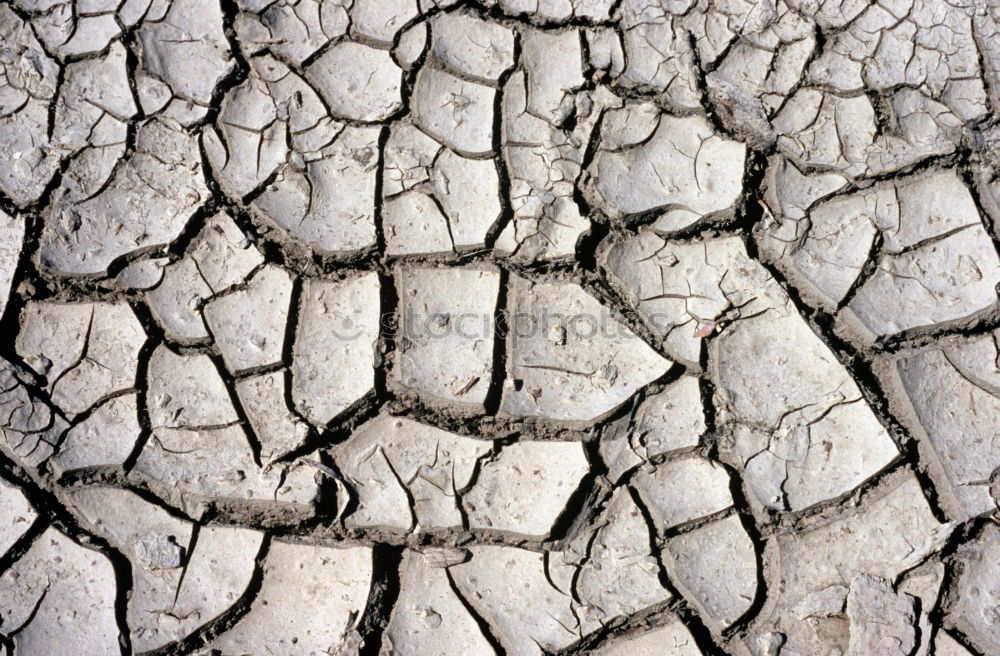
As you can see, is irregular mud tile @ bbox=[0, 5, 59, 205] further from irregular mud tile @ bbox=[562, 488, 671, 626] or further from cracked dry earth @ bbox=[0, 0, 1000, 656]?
irregular mud tile @ bbox=[562, 488, 671, 626]

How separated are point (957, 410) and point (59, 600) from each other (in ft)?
6.85

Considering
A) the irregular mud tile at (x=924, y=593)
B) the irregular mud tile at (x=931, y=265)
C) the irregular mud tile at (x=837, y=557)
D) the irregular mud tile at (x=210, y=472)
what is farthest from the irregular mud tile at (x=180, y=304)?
the irregular mud tile at (x=924, y=593)

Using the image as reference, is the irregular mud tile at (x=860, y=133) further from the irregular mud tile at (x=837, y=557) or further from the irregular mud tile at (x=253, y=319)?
the irregular mud tile at (x=253, y=319)

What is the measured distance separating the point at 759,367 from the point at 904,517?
452 millimetres

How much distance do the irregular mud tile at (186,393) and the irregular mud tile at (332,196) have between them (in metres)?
0.39

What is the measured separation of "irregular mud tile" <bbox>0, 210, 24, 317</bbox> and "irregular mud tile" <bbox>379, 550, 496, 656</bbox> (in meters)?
1.18

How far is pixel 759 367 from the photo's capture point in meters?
1.73

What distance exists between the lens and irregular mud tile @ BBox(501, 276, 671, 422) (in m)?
1.72

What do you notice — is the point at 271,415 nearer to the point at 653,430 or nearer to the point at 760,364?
the point at 653,430

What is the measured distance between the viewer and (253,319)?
1.76 m

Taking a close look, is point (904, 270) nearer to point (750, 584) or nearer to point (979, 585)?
point (979, 585)

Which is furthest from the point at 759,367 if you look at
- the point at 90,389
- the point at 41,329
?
the point at 41,329

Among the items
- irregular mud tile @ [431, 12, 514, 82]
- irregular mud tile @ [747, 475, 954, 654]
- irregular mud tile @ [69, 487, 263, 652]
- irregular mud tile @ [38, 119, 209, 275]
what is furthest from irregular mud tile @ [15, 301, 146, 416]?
irregular mud tile @ [747, 475, 954, 654]

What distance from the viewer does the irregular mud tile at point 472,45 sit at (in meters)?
1.90
